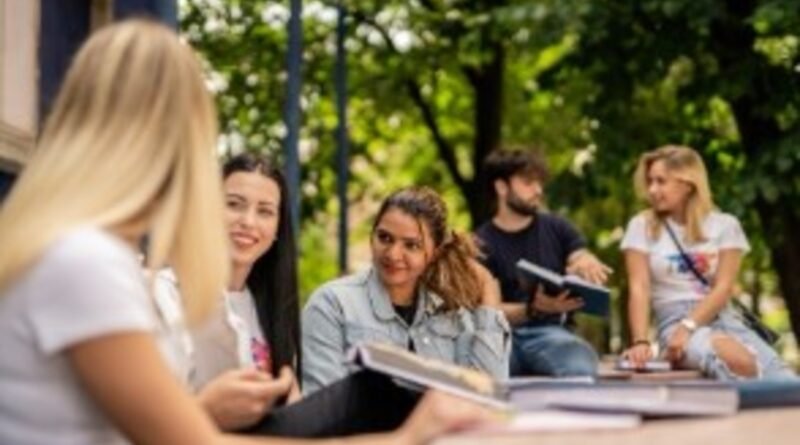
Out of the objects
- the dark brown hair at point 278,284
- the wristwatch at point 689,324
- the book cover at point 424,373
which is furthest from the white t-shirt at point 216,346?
Answer: the wristwatch at point 689,324

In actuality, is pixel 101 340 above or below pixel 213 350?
above

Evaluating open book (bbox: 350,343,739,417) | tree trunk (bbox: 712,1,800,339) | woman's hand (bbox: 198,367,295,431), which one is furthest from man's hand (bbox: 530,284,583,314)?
tree trunk (bbox: 712,1,800,339)

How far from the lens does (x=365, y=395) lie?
3.13 m

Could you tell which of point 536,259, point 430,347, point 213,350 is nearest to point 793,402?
point 213,350

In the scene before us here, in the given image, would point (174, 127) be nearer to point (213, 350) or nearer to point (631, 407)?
point (631, 407)

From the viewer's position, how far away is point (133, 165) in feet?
7.64

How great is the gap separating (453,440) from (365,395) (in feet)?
2.08

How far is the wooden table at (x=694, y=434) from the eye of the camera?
2518mm

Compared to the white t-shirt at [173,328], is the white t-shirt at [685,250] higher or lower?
lower

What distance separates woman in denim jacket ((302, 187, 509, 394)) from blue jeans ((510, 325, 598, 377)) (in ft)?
4.70

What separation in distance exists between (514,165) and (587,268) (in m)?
0.56

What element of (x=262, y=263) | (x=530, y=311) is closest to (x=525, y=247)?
(x=530, y=311)

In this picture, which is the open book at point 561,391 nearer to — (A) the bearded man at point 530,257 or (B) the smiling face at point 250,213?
(B) the smiling face at point 250,213

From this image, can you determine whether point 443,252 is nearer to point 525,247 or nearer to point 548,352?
point 548,352
